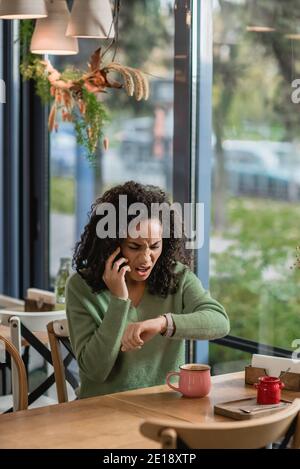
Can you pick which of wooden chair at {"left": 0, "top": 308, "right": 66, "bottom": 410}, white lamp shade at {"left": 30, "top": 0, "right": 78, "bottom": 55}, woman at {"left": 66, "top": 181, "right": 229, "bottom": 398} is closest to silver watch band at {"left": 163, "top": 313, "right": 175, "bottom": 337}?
woman at {"left": 66, "top": 181, "right": 229, "bottom": 398}

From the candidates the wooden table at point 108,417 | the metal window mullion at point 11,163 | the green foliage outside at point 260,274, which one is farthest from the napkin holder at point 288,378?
the metal window mullion at point 11,163

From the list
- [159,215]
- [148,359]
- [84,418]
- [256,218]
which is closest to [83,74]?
[256,218]

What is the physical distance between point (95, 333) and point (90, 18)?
1.42 m

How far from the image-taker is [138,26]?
459 centimetres

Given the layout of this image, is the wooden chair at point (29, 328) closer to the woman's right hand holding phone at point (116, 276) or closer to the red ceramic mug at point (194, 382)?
the woman's right hand holding phone at point (116, 276)

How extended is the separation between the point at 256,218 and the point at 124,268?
4.07ft

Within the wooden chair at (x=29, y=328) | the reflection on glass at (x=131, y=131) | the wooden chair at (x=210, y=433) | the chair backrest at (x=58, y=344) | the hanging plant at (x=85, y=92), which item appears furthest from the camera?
the reflection on glass at (x=131, y=131)

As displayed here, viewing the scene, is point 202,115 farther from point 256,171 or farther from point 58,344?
point 58,344

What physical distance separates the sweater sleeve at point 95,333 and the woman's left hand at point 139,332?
0.18 ft

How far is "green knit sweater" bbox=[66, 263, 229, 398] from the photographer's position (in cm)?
280

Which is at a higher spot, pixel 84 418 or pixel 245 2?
pixel 245 2

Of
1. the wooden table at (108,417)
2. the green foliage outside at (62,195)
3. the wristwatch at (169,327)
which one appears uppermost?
the green foliage outside at (62,195)

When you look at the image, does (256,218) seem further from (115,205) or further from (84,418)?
(84,418)

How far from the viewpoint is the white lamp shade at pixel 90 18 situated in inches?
143
